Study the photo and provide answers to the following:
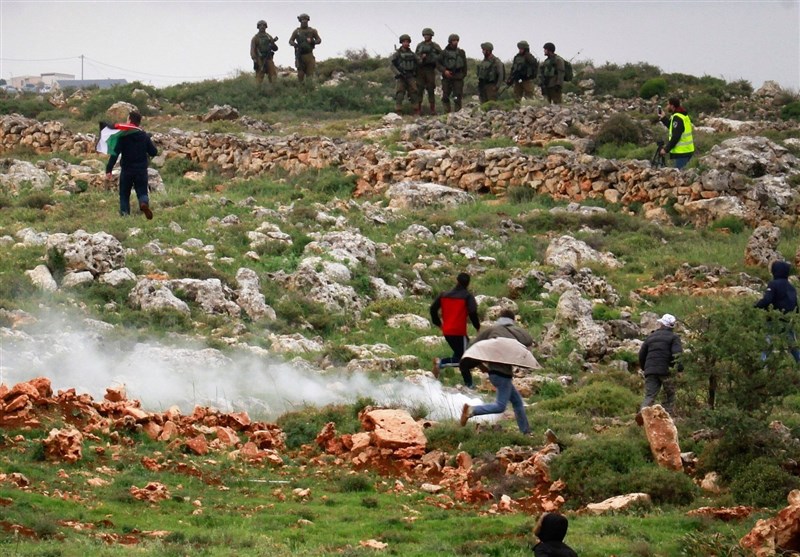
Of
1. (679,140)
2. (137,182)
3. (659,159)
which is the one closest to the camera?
(137,182)

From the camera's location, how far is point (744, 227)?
26.0 m

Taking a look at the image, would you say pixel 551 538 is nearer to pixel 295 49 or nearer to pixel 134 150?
pixel 134 150

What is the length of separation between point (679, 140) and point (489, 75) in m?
8.91

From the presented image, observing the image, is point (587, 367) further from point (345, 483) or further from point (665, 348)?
point (345, 483)

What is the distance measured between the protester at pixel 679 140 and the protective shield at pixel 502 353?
1343 cm

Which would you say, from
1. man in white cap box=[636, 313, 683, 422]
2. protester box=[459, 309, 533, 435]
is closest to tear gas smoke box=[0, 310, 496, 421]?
protester box=[459, 309, 533, 435]

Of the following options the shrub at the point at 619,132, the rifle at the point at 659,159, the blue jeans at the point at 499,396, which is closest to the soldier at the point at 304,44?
the shrub at the point at 619,132

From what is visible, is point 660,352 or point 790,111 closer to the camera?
point 660,352

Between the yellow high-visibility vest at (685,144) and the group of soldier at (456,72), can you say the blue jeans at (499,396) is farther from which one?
the group of soldier at (456,72)

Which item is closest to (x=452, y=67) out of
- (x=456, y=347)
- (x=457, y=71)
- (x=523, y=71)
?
(x=457, y=71)

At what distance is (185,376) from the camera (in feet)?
54.1

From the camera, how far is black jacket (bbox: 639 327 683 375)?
573 inches

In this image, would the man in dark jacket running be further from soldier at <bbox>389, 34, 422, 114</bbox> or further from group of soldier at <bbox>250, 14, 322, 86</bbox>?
group of soldier at <bbox>250, 14, 322, 86</bbox>

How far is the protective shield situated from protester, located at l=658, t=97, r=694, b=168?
1343 centimetres
